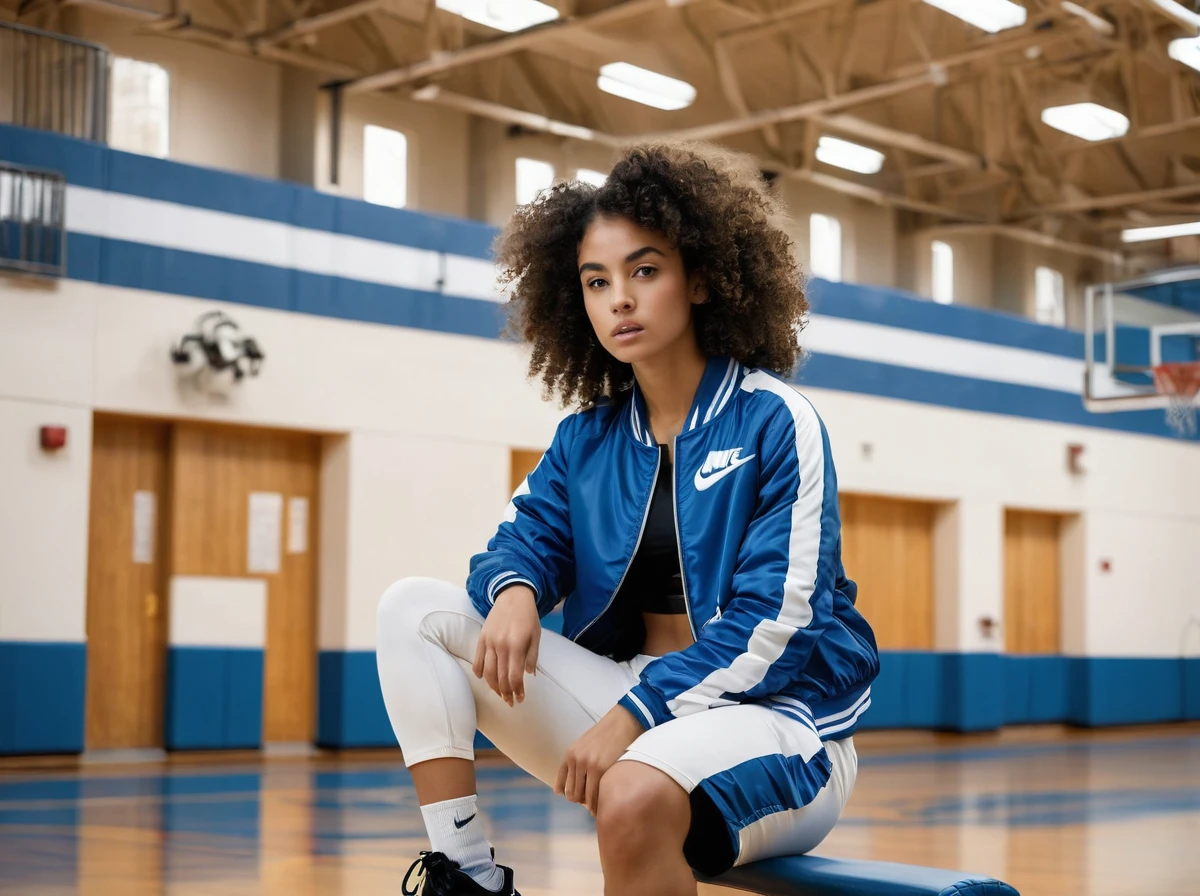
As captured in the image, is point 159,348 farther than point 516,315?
Yes

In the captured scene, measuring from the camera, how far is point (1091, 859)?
5.52m

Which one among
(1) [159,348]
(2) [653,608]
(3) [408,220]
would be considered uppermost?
(3) [408,220]

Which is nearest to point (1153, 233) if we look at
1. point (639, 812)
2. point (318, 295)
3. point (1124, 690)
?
point (1124, 690)

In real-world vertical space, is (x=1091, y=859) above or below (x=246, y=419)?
below

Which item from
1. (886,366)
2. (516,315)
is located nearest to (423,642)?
(516,315)

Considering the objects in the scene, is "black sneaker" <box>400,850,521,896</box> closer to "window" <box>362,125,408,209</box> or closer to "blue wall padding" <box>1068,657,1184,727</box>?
"window" <box>362,125,408,209</box>

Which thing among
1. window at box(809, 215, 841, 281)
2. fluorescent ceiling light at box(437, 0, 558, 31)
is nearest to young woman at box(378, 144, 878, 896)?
fluorescent ceiling light at box(437, 0, 558, 31)

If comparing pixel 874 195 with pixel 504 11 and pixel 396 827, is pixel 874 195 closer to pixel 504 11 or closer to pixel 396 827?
pixel 504 11

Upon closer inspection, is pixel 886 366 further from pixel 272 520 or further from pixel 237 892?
pixel 237 892

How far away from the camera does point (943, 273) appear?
1745 centimetres

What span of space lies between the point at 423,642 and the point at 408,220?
9061 mm

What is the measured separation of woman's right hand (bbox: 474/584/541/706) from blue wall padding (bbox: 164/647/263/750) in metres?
8.09

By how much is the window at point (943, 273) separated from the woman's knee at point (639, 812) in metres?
15.7

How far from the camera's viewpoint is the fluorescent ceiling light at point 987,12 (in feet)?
41.5
